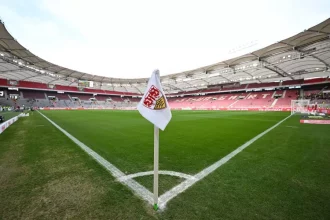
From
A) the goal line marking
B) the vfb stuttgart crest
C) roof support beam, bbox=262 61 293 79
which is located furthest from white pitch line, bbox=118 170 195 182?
roof support beam, bbox=262 61 293 79

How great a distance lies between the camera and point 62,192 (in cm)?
222

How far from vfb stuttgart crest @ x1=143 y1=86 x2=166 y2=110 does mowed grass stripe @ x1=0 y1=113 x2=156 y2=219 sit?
48.9 inches

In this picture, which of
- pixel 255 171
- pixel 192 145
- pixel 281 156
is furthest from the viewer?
pixel 192 145

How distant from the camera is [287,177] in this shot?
272cm

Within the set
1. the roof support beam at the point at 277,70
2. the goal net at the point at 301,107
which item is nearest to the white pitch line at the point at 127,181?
the goal net at the point at 301,107

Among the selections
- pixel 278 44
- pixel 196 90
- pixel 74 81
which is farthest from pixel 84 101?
pixel 278 44

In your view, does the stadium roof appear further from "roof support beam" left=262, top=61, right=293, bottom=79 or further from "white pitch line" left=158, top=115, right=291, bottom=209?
"white pitch line" left=158, top=115, right=291, bottom=209

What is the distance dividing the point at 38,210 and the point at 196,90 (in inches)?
2513

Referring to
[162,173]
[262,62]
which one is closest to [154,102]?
[162,173]

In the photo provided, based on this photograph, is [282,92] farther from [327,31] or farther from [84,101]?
[84,101]

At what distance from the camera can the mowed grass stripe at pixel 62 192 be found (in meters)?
1.78

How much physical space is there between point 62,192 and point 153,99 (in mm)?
1887

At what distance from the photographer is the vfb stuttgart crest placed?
198cm

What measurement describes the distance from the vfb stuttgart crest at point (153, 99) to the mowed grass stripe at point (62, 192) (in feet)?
4.08
